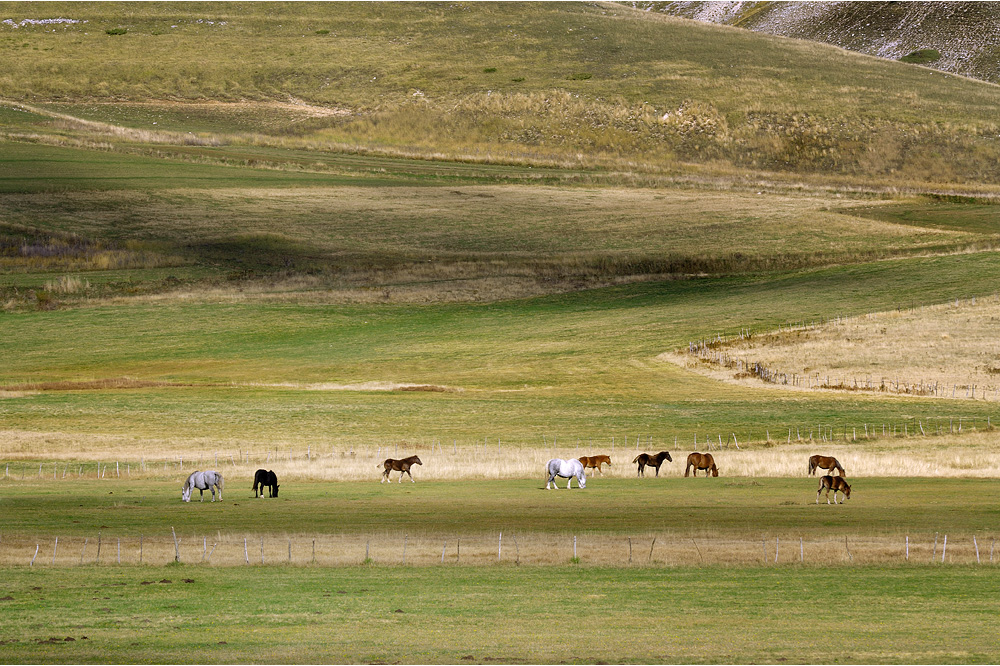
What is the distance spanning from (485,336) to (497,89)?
6998cm

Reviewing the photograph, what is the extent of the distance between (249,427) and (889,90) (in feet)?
365

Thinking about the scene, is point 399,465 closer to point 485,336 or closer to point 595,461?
point 595,461

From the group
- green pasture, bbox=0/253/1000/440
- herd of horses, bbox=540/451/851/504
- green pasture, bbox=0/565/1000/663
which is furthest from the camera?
green pasture, bbox=0/253/1000/440

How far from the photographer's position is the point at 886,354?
61.5m

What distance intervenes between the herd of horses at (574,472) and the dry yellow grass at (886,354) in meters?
20.5

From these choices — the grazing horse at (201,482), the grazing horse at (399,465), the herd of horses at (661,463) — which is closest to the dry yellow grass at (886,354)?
the herd of horses at (661,463)

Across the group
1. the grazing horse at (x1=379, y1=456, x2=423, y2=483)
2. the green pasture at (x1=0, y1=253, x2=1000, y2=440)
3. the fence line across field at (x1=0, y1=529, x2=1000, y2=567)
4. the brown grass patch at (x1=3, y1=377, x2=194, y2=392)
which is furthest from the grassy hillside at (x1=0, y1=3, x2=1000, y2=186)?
the fence line across field at (x1=0, y1=529, x2=1000, y2=567)

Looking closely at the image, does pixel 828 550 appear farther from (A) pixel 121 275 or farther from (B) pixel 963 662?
(A) pixel 121 275

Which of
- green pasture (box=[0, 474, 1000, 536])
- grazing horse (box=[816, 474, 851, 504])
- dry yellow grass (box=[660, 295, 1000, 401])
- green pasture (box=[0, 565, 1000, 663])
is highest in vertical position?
dry yellow grass (box=[660, 295, 1000, 401])

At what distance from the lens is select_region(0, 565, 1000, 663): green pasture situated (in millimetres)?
17359

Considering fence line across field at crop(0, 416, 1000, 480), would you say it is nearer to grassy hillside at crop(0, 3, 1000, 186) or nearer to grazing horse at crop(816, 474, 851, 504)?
grazing horse at crop(816, 474, 851, 504)

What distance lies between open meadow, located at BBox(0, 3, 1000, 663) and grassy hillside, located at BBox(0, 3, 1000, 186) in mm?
636

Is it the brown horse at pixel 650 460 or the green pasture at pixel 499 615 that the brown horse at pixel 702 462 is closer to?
the brown horse at pixel 650 460

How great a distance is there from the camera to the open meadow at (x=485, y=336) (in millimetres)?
20969
